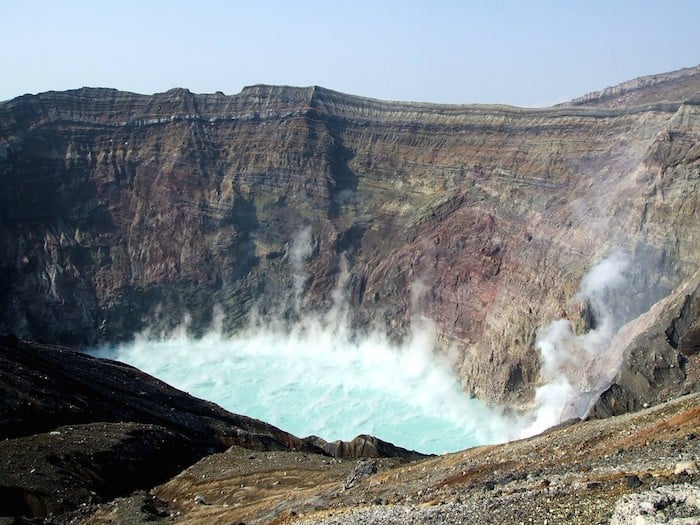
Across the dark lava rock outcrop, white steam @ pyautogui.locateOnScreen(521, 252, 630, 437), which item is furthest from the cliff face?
the dark lava rock outcrop

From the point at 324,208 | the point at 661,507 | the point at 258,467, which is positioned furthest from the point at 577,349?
the point at 661,507

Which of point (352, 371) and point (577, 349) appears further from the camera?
point (352, 371)

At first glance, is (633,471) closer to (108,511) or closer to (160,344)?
(108,511)

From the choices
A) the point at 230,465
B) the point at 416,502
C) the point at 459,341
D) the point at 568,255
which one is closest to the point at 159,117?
the point at 459,341

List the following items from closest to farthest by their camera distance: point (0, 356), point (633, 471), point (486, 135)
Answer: point (633, 471)
point (0, 356)
point (486, 135)

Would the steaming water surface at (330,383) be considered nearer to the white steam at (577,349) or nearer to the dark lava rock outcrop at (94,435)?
the white steam at (577,349)

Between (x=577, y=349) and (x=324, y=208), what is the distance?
33778 millimetres

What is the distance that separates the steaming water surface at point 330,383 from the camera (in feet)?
181

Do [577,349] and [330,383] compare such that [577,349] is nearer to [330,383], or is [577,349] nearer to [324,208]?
[330,383]

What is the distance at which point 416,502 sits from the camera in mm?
20562

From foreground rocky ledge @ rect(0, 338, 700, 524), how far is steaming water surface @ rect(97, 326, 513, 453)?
13.0 meters

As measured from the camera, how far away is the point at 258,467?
32969mm

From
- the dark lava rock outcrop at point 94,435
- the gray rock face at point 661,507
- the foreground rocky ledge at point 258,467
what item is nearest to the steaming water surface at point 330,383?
the foreground rocky ledge at point 258,467

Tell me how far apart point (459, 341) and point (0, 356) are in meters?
35.3
